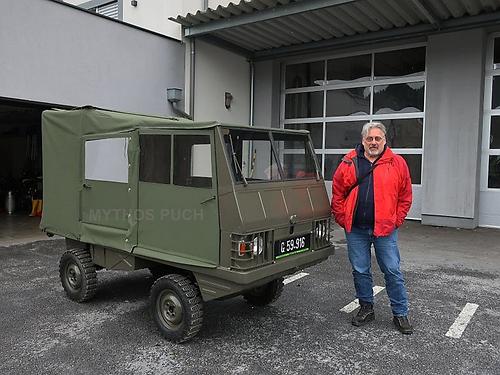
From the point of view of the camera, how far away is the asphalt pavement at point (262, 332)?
10.8 feet

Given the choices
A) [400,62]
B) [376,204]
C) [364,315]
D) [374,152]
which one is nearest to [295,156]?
[374,152]

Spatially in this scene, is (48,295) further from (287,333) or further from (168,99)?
(168,99)

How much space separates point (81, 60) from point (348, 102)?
21.5ft

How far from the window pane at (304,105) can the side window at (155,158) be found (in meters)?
8.58

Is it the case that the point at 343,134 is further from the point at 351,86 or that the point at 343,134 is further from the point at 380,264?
the point at 380,264

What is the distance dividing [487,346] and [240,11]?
798cm

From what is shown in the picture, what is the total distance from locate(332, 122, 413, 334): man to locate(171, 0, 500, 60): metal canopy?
5.36 m

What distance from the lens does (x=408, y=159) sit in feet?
34.6

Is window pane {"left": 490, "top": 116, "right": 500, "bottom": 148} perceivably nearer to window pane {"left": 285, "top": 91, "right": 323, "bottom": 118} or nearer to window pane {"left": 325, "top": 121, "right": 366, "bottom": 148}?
window pane {"left": 325, "top": 121, "right": 366, "bottom": 148}

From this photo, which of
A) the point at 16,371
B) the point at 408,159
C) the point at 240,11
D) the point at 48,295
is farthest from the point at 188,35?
the point at 16,371

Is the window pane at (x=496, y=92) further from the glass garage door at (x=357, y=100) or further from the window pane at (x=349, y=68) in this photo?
the window pane at (x=349, y=68)

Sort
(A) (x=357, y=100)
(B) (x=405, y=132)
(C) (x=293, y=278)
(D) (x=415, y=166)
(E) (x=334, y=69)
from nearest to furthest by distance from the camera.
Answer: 1. (C) (x=293, y=278)
2. (D) (x=415, y=166)
3. (B) (x=405, y=132)
4. (A) (x=357, y=100)
5. (E) (x=334, y=69)

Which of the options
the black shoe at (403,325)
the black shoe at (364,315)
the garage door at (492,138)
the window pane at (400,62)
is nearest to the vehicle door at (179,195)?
the black shoe at (364,315)

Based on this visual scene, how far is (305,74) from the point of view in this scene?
12180 mm
